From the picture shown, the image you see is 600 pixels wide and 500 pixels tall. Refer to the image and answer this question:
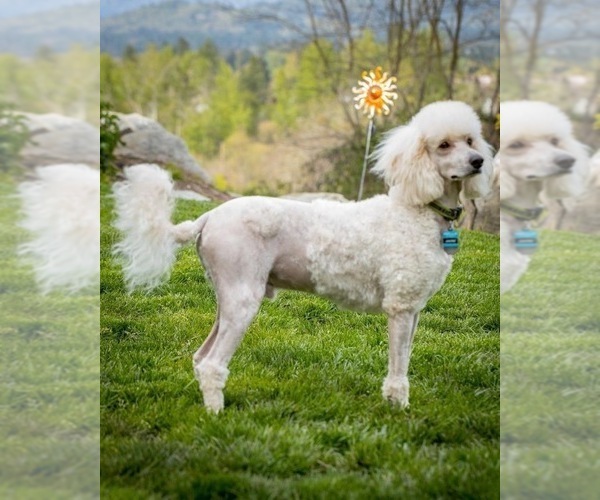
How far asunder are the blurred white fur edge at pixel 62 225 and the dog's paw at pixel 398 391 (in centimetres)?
129

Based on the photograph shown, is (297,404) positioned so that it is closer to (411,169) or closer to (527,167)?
(411,169)

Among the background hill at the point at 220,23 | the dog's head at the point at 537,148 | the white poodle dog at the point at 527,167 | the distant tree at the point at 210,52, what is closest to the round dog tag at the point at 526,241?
the white poodle dog at the point at 527,167

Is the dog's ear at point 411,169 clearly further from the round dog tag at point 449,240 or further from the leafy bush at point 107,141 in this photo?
the leafy bush at point 107,141

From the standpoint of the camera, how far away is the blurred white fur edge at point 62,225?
98.4 inches

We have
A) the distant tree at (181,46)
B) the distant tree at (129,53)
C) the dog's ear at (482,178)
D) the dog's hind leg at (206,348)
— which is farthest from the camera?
the distant tree at (181,46)

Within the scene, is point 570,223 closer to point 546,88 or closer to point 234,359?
point 546,88

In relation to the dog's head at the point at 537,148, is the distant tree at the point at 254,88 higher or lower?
lower

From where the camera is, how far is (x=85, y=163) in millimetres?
2555

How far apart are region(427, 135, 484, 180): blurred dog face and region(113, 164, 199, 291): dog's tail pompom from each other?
0.99 metres

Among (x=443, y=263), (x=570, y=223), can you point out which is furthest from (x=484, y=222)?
(x=570, y=223)

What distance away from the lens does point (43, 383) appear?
8.22ft

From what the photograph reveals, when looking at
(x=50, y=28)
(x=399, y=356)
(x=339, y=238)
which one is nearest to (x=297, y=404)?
(x=399, y=356)

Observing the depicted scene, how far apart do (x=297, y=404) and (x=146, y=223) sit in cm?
88

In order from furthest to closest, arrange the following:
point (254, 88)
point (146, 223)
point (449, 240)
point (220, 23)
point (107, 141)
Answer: point (254, 88) < point (220, 23) < point (107, 141) < point (449, 240) < point (146, 223)
